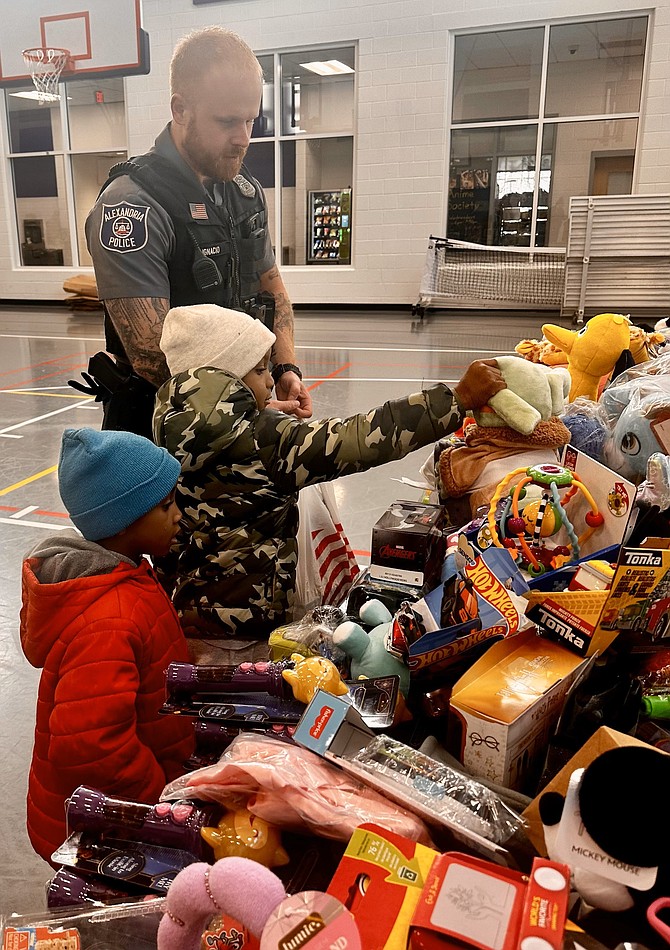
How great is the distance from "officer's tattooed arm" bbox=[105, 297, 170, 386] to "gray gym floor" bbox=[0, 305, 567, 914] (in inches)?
41.1

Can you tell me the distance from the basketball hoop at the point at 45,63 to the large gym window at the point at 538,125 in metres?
5.55

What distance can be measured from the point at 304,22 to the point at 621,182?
17.7ft

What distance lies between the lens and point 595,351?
2445mm

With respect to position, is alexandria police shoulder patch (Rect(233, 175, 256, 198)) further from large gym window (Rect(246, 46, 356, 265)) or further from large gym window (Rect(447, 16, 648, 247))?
large gym window (Rect(246, 46, 356, 265))

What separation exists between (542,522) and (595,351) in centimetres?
110

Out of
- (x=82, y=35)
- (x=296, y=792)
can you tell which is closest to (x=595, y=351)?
(x=296, y=792)

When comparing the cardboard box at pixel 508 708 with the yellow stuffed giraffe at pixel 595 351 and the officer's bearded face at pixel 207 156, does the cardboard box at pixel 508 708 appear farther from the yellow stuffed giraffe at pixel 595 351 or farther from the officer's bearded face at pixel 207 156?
the officer's bearded face at pixel 207 156

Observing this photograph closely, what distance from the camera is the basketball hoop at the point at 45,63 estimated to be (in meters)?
9.84

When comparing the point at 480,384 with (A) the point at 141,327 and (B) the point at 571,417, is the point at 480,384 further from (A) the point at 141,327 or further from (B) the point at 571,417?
(A) the point at 141,327

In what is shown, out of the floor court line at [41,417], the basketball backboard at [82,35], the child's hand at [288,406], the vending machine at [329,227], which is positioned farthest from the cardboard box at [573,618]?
the vending machine at [329,227]

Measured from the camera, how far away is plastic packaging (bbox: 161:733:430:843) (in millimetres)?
796

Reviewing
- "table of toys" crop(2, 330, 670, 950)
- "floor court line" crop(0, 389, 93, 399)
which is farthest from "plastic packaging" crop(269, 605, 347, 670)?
"floor court line" crop(0, 389, 93, 399)

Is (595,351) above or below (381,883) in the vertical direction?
above

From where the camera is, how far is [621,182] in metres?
10.7
